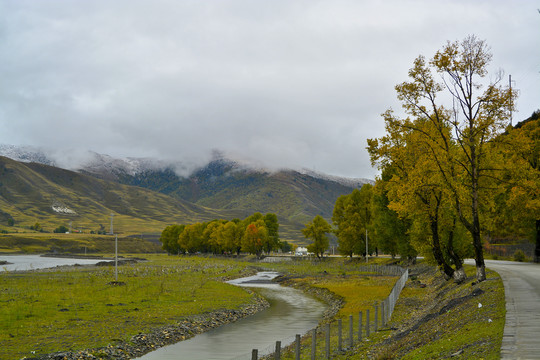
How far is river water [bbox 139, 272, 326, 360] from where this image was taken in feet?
104

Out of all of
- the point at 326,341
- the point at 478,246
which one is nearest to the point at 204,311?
the point at 326,341

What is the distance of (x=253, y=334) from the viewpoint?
131 ft

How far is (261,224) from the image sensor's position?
579 feet

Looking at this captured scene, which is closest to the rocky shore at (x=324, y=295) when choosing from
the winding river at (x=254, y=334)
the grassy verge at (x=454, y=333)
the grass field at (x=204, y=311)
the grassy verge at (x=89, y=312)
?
the winding river at (x=254, y=334)

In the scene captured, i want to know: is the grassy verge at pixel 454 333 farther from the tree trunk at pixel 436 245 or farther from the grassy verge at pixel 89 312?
the grassy verge at pixel 89 312

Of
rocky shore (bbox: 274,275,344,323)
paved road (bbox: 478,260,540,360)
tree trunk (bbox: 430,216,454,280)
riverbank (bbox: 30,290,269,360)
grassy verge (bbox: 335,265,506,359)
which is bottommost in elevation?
rocky shore (bbox: 274,275,344,323)

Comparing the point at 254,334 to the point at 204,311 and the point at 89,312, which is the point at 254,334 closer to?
the point at 204,311

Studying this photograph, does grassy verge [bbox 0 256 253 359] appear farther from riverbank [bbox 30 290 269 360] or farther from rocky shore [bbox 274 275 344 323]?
rocky shore [bbox 274 275 344 323]

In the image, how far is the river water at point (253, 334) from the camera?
3180 centimetres

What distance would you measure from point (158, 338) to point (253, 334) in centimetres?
861

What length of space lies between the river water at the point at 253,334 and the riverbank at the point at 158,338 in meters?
0.72

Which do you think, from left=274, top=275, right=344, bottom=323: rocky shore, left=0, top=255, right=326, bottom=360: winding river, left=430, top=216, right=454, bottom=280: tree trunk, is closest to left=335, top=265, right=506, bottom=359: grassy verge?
left=430, top=216, right=454, bottom=280: tree trunk

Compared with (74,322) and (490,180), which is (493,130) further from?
(74,322)

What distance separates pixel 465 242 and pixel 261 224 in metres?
128
